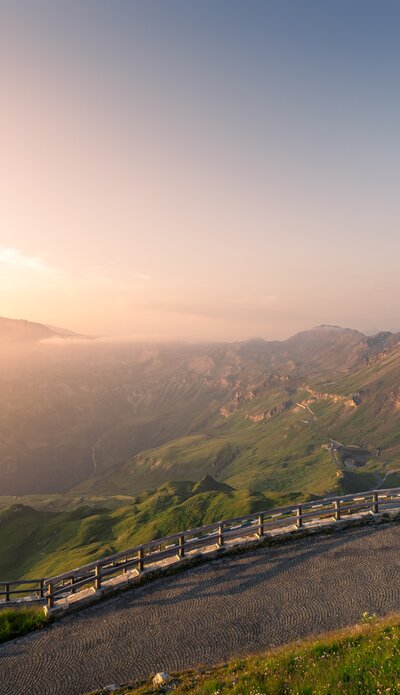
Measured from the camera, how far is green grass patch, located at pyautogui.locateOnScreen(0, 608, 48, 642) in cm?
1747

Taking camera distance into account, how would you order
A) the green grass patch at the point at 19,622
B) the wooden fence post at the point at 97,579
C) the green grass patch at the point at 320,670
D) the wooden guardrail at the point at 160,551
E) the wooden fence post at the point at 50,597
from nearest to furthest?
the green grass patch at the point at 320,670 → the green grass patch at the point at 19,622 → the wooden fence post at the point at 50,597 → the wooden fence post at the point at 97,579 → the wooden guardrail at the point at 160,551

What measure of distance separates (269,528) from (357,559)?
5580 mm

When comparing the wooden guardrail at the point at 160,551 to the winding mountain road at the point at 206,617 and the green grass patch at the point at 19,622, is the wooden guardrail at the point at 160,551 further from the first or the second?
the winding mountain road at the point at 206,617

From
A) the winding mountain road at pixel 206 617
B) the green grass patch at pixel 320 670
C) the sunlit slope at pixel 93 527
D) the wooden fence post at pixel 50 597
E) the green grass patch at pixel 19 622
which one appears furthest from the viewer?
the sunlit slope at pixel 93 527

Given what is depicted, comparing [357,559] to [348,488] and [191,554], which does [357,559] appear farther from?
[348,488]

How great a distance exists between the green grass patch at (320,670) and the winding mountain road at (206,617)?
151 centimetres

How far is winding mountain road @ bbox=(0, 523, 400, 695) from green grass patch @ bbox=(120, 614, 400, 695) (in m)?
1.51

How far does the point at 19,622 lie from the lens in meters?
18.1

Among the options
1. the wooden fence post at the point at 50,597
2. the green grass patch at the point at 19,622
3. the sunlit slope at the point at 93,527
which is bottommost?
the sunlit slope at the point at 93,527

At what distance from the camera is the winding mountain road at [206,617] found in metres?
15.0

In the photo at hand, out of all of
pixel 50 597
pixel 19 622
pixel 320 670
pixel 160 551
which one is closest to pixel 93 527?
pixel 160 551

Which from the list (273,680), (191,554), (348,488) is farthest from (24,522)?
(273,680)

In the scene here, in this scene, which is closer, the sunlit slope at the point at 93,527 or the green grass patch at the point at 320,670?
the green grass patch at the point at 320,670

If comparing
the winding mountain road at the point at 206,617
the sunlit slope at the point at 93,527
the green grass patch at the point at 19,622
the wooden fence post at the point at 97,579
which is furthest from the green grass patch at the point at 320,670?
the sunlit slope at the point at 93,527
